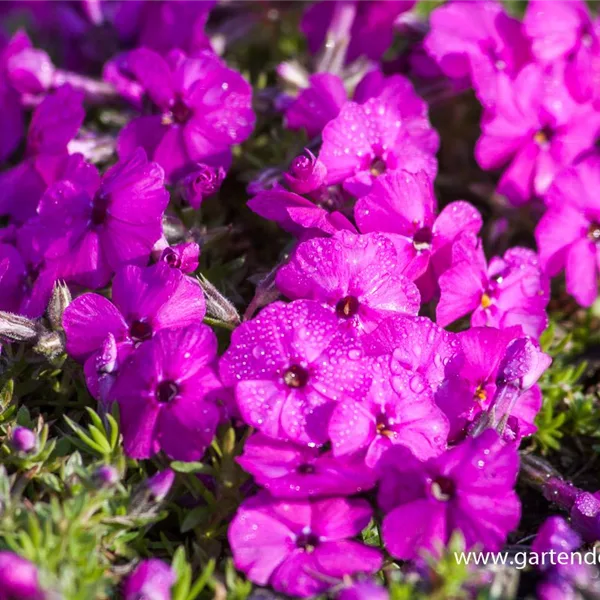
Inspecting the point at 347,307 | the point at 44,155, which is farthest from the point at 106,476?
the point at 44,155

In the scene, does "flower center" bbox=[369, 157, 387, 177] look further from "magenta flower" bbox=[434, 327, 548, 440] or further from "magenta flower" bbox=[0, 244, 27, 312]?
"magenta flower" bbox=[0, 244, 27, 312]

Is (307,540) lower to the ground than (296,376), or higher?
lower

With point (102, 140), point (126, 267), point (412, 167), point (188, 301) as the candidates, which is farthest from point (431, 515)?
point (102, 140)

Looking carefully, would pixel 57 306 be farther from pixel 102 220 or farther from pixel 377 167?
pixel 377 167

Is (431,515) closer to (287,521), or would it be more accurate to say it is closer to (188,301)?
(287,521)

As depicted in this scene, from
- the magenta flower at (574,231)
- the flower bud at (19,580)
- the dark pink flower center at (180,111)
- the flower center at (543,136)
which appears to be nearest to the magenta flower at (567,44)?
the flower center at (543,136)

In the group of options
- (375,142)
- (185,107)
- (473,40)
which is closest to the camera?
(375,142)
